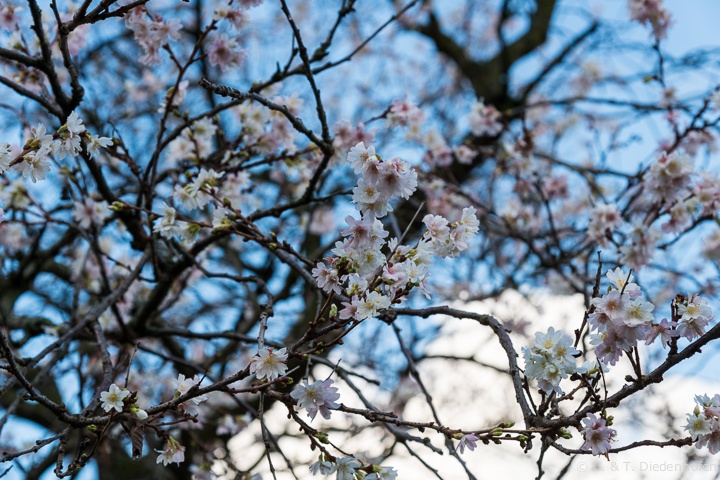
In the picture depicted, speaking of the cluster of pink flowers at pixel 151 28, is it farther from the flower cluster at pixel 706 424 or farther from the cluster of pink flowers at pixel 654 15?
the cluster of pink flowers at pixel 654 15

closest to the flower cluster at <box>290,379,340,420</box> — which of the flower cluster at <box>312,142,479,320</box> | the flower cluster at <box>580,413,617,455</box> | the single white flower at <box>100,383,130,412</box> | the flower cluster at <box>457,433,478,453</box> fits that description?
the flower cluster at <box>312,142,479,320</box>

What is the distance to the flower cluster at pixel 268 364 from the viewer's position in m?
1.54

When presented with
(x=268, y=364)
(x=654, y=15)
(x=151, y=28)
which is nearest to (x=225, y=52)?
(x=151, y=28)

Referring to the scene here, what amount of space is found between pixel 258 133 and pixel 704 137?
2364mm

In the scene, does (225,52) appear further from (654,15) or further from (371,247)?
(654,15)

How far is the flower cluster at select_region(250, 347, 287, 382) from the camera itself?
154 centimetres

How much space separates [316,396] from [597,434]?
26.5 inches

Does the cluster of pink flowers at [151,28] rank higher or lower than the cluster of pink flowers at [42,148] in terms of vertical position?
higher

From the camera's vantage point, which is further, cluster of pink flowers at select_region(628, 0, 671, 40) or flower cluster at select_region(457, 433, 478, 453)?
cluster of pink flowers at select_region(628, 0, 671, 40)

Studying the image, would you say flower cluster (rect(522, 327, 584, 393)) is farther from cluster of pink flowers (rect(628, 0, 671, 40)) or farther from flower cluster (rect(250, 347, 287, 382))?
cluster of pink flowers (rect(628, 0, 671, 40))

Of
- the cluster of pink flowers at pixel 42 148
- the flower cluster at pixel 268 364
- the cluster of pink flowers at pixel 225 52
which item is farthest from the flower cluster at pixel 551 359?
the cluster of pink flowers at pixel 225 52

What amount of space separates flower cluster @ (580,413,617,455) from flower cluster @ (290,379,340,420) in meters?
0.60

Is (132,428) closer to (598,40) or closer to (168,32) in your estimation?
→ (168,32)

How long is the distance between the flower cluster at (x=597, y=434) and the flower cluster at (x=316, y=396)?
0.60 metres
